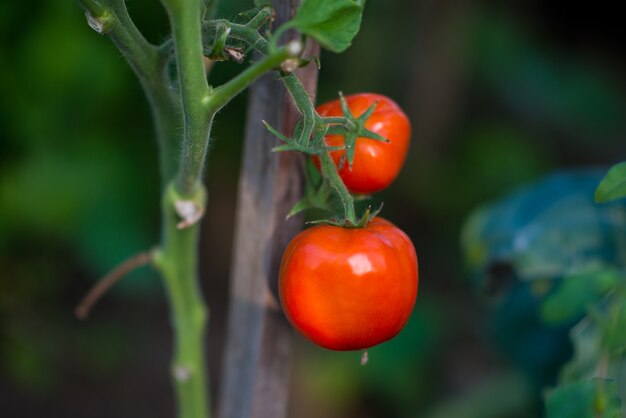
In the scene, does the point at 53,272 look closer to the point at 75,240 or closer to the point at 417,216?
the point at 75,240

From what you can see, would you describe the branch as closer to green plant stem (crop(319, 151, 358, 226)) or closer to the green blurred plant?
green plant stem (crop(319, 151, 358, 226))

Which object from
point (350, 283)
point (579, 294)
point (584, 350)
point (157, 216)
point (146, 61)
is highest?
point (146, 61)

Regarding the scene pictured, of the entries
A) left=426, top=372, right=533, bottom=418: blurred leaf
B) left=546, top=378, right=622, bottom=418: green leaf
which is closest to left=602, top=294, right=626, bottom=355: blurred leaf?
left=546, top=378, right=622, bottom=418: green leaf

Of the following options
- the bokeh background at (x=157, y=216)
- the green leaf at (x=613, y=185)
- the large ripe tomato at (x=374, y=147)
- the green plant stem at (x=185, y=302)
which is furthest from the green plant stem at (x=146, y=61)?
the bokeh background at (x=157, y=216)

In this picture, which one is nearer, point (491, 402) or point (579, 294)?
point (579, 294)

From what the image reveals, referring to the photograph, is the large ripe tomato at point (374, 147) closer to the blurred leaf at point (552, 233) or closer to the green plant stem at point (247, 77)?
the green plant stem at point (247, 77)

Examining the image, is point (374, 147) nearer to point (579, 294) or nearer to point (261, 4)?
point (261, 4)

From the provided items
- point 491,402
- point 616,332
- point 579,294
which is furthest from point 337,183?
point 491,402
